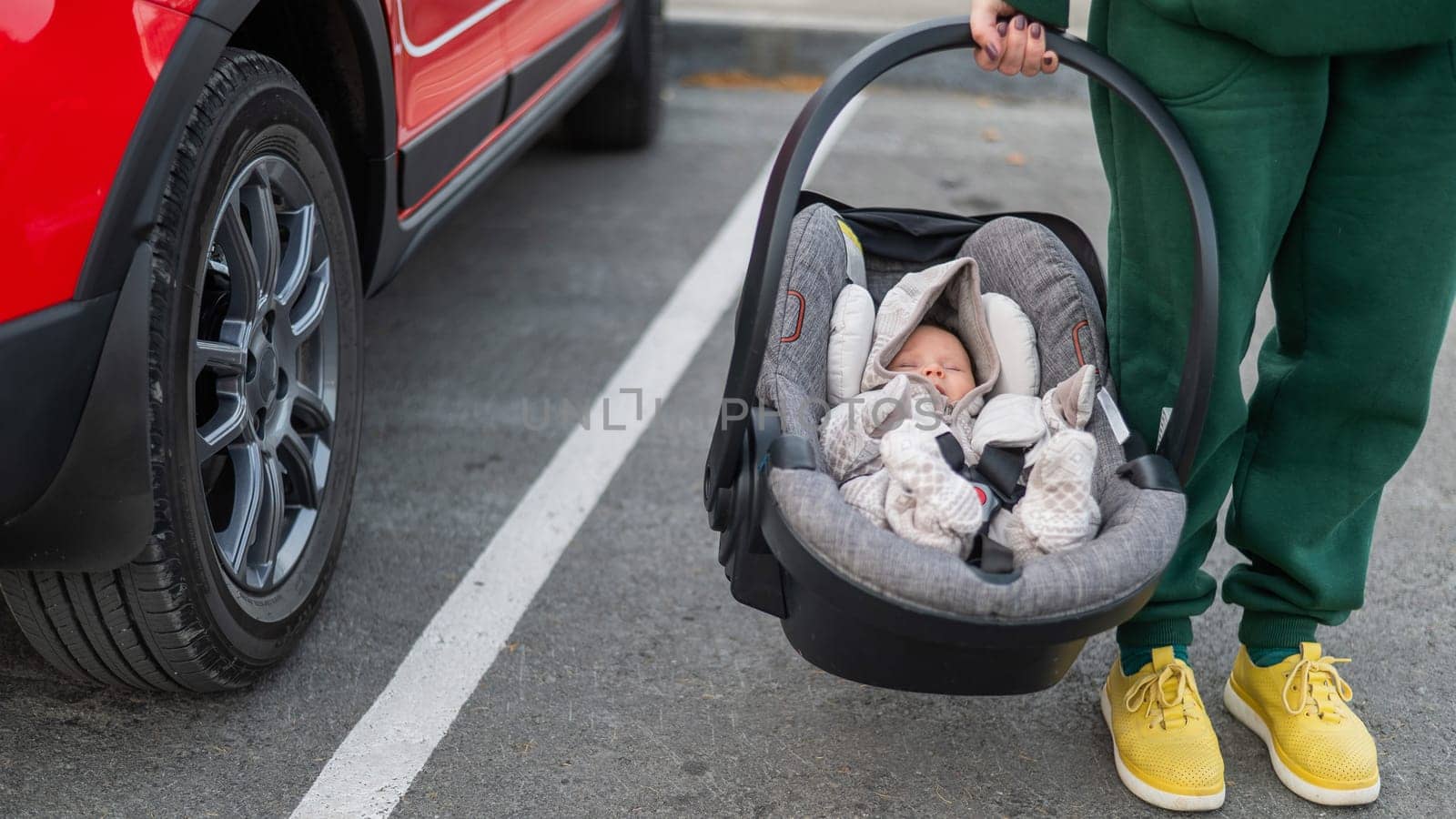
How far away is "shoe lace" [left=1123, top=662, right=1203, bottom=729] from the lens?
6.95 ft

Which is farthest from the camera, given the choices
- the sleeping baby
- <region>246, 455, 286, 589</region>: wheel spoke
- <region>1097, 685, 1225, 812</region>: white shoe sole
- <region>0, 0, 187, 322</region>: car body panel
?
<region>246, 455, 286, 589</region>: wheel spoke

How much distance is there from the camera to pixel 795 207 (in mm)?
1808

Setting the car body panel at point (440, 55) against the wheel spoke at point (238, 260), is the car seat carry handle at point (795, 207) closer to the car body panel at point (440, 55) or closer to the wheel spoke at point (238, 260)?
the wheel spoke at point (238, 260)

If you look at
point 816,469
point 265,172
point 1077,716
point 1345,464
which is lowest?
point 1077,716

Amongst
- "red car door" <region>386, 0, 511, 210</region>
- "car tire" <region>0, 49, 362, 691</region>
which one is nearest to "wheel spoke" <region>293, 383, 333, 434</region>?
"car tire" <region>0, 49, 362, 691</region>

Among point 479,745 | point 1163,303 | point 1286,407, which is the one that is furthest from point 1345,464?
point 479,745

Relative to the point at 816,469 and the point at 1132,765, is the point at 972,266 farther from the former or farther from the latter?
the point at 1132,765

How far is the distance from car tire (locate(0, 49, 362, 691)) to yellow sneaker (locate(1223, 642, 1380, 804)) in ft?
5.73

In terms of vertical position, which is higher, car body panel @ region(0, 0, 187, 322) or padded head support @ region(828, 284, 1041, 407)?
car body panel @ region(0, 0, 187, 322)

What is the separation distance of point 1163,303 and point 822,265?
0.58 meters

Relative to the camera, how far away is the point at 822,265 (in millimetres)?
2178

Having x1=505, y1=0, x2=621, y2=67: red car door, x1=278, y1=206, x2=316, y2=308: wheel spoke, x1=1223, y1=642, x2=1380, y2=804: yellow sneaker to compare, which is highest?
x1=505, y1=0, x2=621, y2=67: red car door

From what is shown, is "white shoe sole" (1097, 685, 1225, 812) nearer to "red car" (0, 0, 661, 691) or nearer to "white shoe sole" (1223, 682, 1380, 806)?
"white shoe sole" (1223, 682, 1380, 806)

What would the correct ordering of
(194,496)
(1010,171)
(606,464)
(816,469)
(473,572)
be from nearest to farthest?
1. (816,469)
2. (194,496)
3. (473,572)
4. (606,464)
5. (1010,171)
